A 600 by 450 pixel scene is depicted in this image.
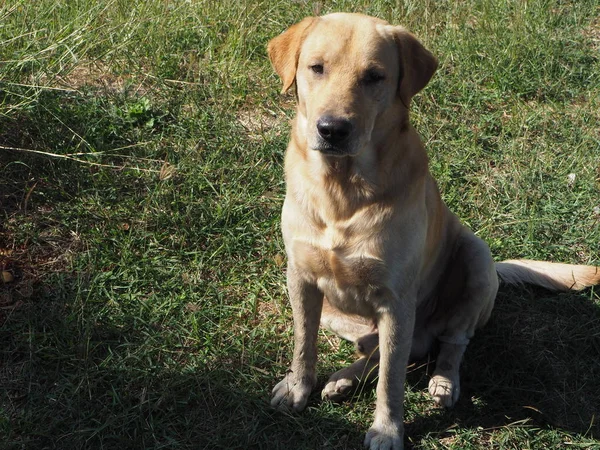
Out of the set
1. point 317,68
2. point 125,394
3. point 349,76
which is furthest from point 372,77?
point 125,394

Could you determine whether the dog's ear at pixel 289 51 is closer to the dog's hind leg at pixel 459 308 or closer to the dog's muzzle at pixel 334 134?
the dog's muzzle at pixel 334 134

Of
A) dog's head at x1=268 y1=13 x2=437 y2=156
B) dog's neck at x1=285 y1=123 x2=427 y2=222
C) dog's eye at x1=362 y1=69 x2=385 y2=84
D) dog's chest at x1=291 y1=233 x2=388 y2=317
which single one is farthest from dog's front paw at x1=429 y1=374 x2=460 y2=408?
dog's eye at x1=362 y1=69 x2=385 y2=84

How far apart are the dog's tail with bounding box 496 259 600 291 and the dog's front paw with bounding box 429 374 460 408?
2.68 ft

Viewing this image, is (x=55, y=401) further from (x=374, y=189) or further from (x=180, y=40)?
(x=180, y=40)

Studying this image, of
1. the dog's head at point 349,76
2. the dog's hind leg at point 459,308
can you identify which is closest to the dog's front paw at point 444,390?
the dog's hind leg at point 459,308

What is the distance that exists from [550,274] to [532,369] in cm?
57

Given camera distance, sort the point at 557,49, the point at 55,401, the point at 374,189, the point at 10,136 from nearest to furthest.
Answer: the point at 374,189 < the point at 55,401 < the point at 10,136 < the point at 557,49

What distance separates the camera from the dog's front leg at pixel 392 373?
3139mm

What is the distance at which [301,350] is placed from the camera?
3445 millimetres

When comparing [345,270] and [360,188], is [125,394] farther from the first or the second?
[360,188]

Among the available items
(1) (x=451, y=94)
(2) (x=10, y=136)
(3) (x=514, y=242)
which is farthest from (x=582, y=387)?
(2) (x=10, y=136)

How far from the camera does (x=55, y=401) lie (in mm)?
3402

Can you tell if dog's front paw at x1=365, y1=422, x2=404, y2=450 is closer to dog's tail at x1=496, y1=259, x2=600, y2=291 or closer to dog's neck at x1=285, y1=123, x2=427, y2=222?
dog's neck at x1=285, y1=123, x2=427, y2=222

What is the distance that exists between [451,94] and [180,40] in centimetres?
194
